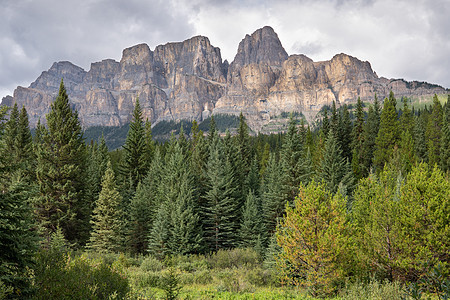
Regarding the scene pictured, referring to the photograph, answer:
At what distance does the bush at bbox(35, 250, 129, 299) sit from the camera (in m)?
6.55

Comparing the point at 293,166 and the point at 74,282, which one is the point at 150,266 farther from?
the point at 293,166

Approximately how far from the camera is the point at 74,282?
22.9ft

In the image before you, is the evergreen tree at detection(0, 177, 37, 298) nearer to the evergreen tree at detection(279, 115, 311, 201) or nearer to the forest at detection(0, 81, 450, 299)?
the forest at detection(0, 81, 450, 299)

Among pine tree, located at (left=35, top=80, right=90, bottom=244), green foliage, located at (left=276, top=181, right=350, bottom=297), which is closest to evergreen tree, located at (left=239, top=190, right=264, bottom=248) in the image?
green foliage, located at (left=276, top=181, right=350, bottom=297)

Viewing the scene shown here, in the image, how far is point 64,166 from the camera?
22.6m

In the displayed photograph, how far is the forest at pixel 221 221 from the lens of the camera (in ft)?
24.7

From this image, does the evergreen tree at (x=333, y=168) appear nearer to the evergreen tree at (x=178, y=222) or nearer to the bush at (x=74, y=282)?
the evergreen tree at (x=178, y=222)

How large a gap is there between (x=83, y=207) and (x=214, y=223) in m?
12.9

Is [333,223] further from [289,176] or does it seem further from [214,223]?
[214,223]

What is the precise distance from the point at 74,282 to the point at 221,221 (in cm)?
2244

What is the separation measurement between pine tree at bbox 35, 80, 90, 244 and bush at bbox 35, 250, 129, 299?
49.1 feet

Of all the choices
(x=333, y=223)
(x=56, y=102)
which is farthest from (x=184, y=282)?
(x=56, y=102)

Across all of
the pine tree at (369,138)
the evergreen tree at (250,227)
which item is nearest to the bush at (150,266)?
the evergreen tree at (250,227)

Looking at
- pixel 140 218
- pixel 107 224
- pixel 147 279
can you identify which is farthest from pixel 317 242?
pixel 140 218
